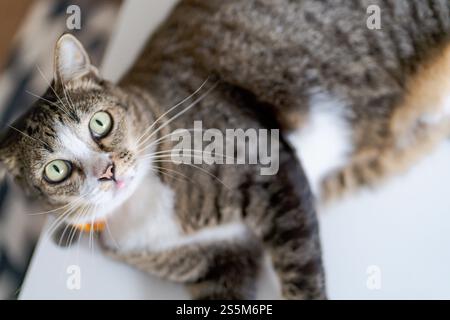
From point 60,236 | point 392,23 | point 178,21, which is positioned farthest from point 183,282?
point 392,23

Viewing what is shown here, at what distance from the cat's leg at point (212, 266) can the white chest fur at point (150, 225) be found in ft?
0.08

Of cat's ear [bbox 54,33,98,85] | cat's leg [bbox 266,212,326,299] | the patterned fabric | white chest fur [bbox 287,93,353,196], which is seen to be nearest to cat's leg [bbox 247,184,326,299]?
cat's leg [bbox 266,212,326,299]

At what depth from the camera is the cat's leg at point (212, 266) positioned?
39.4 inches

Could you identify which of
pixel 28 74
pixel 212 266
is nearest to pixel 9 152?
pixel 212 266

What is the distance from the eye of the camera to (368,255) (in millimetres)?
1012

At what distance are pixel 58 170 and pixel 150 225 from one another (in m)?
0.20

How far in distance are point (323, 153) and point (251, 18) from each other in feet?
0.99

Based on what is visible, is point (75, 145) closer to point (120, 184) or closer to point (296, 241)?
point (120, 184)

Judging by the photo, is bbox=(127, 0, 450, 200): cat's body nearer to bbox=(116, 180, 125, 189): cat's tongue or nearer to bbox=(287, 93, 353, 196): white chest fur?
bbox=(287, 93, 353, 196): white chest fur

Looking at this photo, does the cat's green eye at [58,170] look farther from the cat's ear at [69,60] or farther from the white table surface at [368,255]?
the white table surface at [368,255]

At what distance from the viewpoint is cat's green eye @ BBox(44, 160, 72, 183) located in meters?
0.84

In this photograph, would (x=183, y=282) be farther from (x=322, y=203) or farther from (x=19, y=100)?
(x=19, y=100)

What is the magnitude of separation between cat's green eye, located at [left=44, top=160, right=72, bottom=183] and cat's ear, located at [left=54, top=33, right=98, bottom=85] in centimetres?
13

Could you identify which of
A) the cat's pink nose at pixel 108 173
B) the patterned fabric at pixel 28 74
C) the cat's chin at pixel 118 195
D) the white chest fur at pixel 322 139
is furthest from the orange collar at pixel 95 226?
the white chest fur at pixel 322 139
